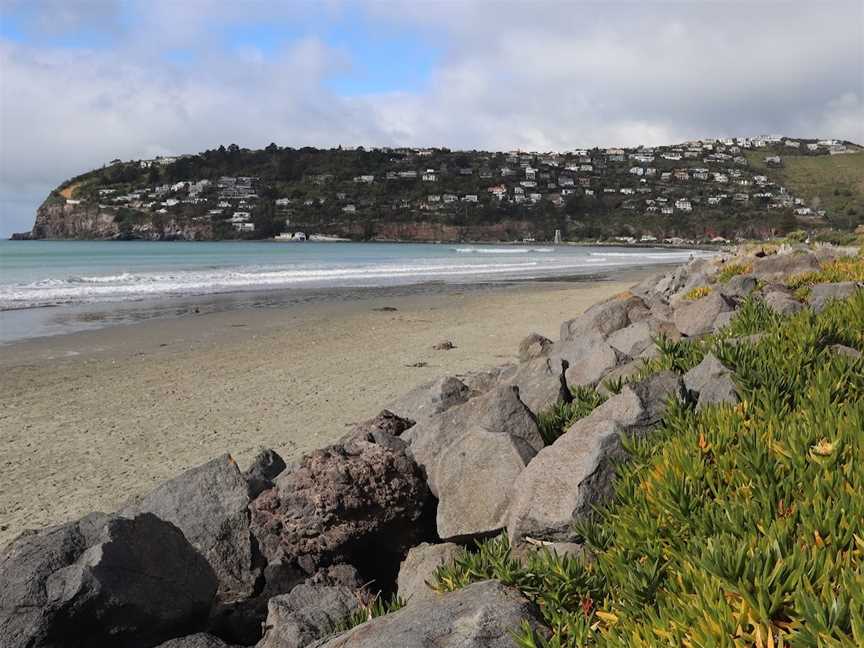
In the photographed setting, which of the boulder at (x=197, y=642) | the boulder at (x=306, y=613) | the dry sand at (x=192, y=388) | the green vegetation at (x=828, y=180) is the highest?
the green vegetation at (x=828, y=180)

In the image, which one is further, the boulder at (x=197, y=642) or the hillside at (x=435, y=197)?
the hillside at (x=435, y=197)

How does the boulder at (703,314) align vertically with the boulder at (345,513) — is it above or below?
above

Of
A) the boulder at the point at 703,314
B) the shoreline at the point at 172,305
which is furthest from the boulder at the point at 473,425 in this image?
the shoreline at the point at 172,305

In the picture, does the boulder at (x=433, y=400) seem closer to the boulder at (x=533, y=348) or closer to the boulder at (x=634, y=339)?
the boulder at (x=634, y=339)

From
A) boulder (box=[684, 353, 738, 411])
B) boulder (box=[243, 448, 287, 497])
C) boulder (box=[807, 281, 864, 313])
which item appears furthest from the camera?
boulder (box=[807, 281, 864, 313])

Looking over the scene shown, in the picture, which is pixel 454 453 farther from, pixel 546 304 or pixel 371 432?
pixel 546 304

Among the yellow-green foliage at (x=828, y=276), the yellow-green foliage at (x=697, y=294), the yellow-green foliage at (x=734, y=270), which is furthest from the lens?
the yellow-green foliage at (x=734, y=270)

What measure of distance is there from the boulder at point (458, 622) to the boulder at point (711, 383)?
1.85 m

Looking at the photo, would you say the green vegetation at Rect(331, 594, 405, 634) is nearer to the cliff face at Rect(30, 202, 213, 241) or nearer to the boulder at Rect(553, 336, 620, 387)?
the boulder at Rect(553, 336, 620, 387)

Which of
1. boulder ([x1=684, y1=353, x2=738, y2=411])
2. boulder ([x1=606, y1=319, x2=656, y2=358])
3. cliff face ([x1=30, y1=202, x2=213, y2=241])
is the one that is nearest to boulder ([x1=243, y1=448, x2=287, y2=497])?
boulder ([x1=684, y1=353, x2=738, y2=411])

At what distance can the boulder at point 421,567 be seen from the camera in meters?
3.54

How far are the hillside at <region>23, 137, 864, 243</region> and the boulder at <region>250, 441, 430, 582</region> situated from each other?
96.8m

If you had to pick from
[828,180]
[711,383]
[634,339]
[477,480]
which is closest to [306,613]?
[477,480]

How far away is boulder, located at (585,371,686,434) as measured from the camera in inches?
151
